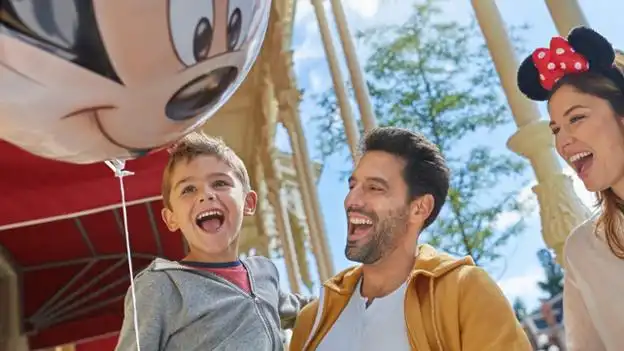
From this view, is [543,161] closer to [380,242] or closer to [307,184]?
[380,242]

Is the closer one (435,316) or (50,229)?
(435,316)

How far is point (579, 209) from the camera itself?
2.58m

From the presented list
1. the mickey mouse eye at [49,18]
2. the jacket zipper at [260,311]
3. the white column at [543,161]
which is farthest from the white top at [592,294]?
the white column at [543,161]

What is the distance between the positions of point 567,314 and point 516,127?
1.73 metres

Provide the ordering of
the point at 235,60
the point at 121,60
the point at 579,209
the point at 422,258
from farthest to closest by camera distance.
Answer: the point at 579,209 → the point at 422,258 → the point at 235,60 → the point at 121,60

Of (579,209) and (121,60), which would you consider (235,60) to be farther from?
(579,209)

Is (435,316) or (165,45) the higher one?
(165,45)

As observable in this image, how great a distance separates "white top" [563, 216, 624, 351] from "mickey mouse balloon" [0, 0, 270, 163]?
2.33 feet

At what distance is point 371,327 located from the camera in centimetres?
116

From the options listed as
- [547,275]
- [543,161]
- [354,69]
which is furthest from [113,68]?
[547,275]

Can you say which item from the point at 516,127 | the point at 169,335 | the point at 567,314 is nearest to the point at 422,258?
the point at 567,314

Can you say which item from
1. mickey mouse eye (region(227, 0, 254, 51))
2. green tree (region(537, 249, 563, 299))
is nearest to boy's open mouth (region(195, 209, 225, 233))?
mickey mouse eye (region(227, 0, 254, 51))

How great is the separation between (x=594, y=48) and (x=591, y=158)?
209 mm

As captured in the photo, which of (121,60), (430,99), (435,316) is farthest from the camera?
(430,99)
